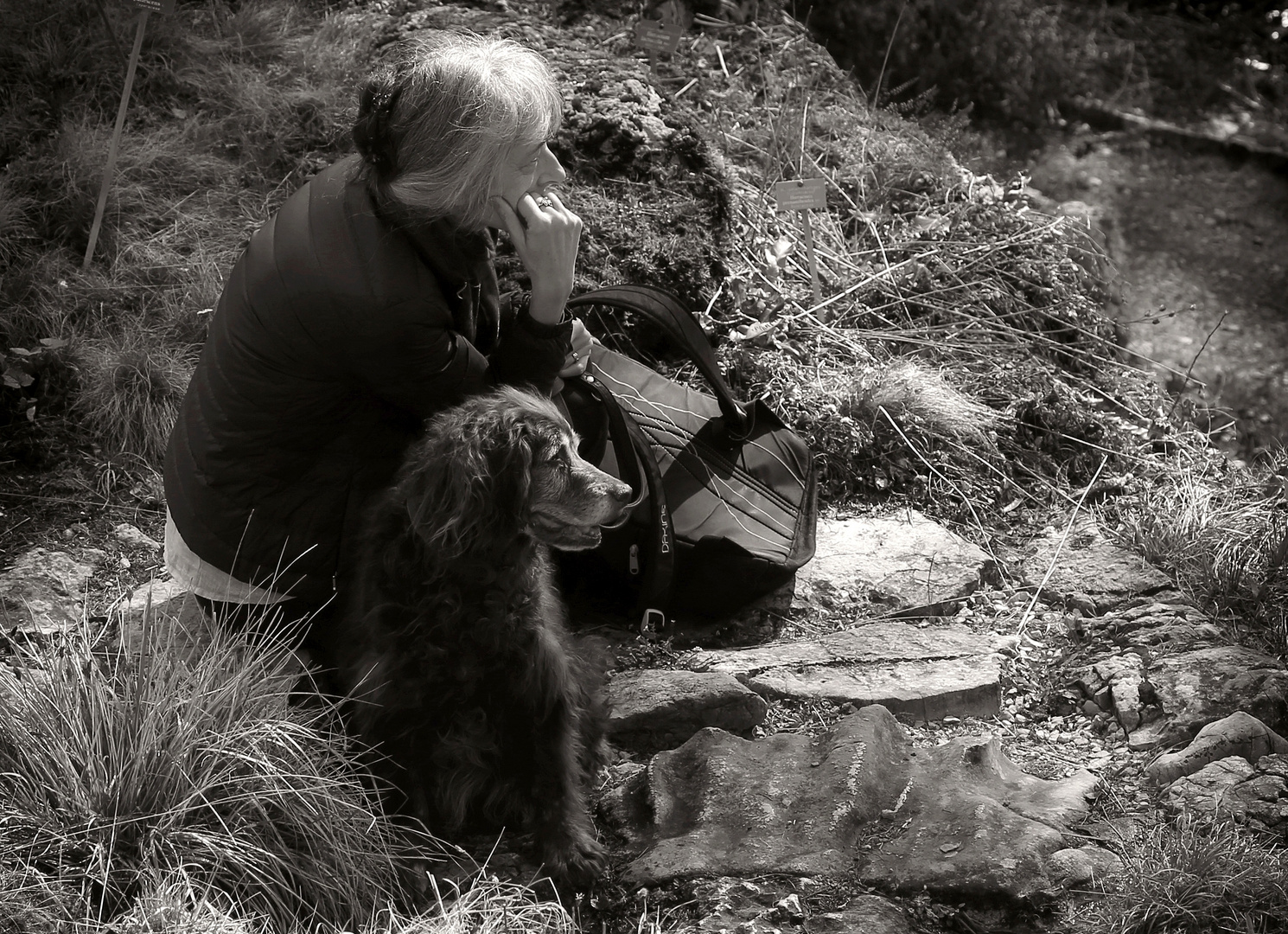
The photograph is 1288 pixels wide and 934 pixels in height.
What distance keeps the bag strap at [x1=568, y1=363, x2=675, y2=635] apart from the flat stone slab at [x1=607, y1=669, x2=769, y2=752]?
36 centimetres

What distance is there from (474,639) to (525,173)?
119 cm

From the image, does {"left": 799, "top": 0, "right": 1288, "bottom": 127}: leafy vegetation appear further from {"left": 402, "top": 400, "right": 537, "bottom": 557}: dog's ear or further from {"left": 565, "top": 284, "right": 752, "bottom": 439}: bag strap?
{"left": 402, "top": 400, "right": 537, "bottom": 557}: dog's ear

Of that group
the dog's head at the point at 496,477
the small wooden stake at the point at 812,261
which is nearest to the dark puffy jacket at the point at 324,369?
the dog's head at the point at 496,477

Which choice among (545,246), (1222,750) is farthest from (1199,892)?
(545,246)

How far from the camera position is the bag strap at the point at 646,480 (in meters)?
3.42

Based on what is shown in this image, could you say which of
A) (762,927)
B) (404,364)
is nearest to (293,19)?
(404,364)

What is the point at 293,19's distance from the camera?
18.6 feet

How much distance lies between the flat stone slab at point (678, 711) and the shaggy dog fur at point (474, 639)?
1.38 feet

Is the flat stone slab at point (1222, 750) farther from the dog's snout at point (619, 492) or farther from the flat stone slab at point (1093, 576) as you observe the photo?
the dog's snout at point (619, 492)

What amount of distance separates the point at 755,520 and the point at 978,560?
93 cm

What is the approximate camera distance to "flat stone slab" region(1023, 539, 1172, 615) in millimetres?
3955

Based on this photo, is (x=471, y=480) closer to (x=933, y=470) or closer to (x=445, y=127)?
(x=445, y=127)

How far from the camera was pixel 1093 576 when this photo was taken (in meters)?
4.08

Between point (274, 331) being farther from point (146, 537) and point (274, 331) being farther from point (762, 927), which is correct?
point (762, 927)
